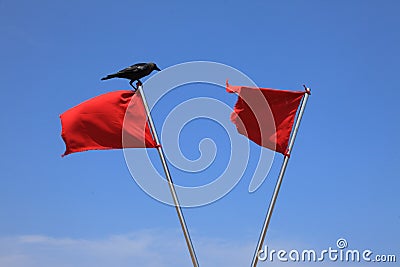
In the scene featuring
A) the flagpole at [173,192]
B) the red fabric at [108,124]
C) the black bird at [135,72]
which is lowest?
the flagpole at [173,192]

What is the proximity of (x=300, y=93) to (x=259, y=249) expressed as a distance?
18.8ft

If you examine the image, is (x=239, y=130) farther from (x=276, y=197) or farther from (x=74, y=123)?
(x=74, y=123)

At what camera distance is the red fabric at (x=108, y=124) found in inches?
902

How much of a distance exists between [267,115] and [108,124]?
5465 millimetres

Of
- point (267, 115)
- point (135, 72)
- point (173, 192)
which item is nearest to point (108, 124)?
point (135, 72)

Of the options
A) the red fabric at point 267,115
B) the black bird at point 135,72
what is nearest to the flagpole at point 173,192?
the black bird at point 135,72

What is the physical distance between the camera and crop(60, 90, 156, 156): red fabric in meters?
22.9

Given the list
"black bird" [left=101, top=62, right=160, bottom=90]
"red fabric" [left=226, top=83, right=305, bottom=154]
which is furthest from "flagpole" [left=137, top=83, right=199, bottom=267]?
"red fabric" [left=226, top=83, right=305, bottom=154]

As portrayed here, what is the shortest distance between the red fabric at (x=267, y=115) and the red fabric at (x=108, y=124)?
3.22 metres

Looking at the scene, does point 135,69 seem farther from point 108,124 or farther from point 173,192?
point 173,192

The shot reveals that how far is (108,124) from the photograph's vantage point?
Result: 76.1ft

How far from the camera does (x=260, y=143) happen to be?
2356 cm

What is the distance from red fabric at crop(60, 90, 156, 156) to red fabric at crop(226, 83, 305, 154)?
322 centimetres

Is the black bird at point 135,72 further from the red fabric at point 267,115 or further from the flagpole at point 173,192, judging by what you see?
the red fabric at point 267,115
